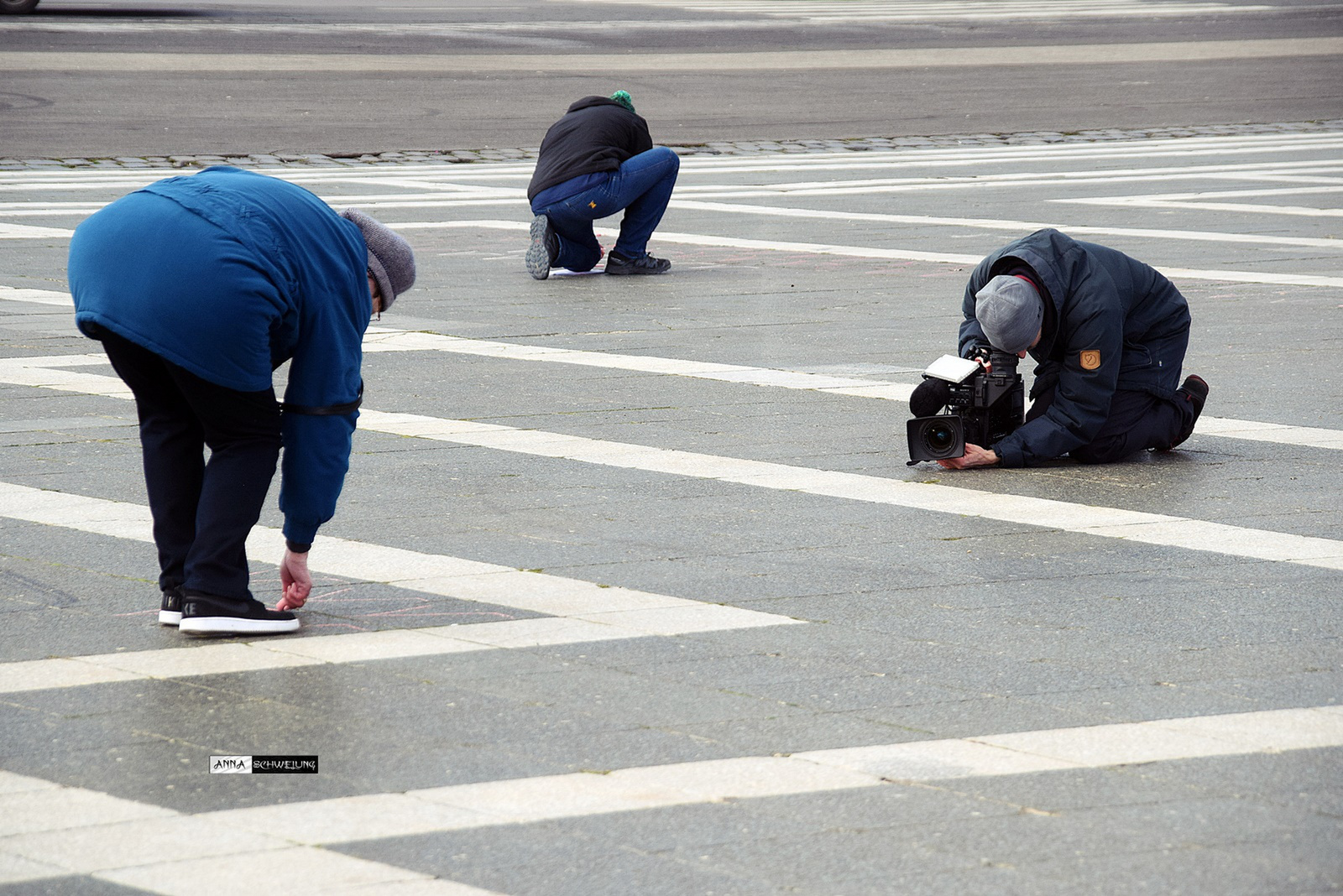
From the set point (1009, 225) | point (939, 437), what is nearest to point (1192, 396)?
point (939, 437)

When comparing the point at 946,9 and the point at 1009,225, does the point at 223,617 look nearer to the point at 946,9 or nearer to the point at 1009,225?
the point at 1009,225

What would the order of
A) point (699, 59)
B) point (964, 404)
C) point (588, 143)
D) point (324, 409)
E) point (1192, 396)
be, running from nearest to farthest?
point (324, 409) < point (964, 404) < point (1192, 396) < point (588, 143) < point (699, 59)

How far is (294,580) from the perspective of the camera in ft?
16.5

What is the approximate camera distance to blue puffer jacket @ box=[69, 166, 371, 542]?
15.2ft

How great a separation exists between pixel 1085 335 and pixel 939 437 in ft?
2.19

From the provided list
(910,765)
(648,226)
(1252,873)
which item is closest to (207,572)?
(910,765)

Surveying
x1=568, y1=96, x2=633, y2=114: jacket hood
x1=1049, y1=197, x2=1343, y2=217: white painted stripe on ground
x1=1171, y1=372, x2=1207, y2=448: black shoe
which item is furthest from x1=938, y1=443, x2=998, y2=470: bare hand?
x1=1049, y1=197, x2=1343, y2=217: white painted stripe on ground

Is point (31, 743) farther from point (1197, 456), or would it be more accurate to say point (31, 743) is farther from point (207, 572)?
point (1197, 456)

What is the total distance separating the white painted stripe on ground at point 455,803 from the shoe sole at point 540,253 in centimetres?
868

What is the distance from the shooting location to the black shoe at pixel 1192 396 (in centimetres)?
736

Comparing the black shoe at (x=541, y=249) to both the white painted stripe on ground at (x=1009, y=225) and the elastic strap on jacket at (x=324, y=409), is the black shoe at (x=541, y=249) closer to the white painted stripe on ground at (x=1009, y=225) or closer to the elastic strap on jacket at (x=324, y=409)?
the white painted stripe on ground at (x=1009, y=225)

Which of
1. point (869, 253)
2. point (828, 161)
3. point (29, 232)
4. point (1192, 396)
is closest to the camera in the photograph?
point (1192, 396)

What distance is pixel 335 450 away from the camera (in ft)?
16.1

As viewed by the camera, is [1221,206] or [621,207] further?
[1221,206]
